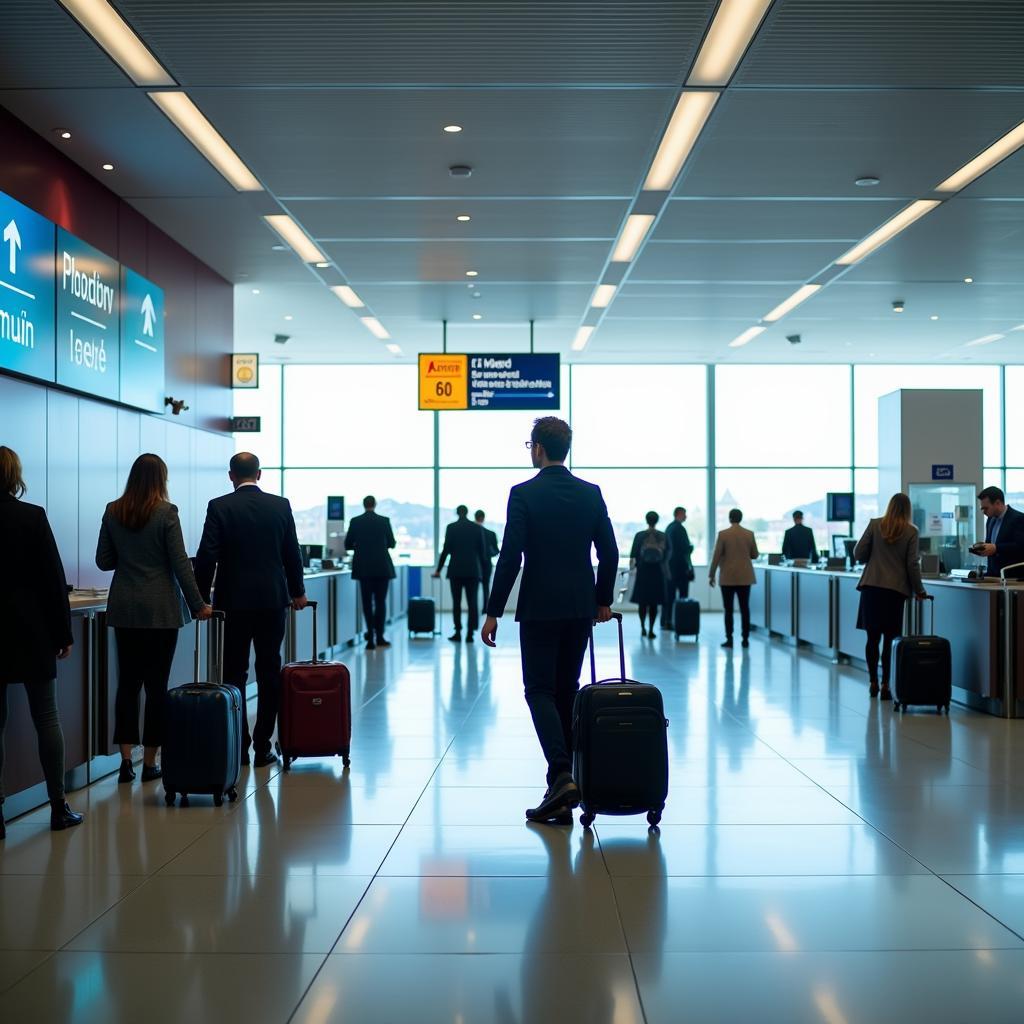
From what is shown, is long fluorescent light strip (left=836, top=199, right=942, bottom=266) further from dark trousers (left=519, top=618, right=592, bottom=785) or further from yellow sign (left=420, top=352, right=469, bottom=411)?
dark trousers (left=519, top=618, right=592, bottom=785)

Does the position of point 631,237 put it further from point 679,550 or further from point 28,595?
point 28,595

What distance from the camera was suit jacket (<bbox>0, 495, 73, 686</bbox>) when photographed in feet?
15.6

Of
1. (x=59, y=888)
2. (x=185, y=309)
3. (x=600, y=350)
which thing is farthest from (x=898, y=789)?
(x=600, y=350)

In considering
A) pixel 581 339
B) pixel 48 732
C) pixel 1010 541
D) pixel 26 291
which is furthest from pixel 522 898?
pixel 581 339

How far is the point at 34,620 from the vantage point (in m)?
4.80

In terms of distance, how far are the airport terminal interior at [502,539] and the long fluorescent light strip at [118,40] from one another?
0.03 m

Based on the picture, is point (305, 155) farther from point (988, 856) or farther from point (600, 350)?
point (600, 350)

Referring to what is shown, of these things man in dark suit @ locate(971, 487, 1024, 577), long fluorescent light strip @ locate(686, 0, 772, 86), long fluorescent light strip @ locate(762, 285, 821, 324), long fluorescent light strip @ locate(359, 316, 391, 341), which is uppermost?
long fluorescent light strip @ locate(686, 0, 772, 86)

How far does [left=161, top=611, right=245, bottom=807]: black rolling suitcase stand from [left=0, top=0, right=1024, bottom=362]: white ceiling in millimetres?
3358

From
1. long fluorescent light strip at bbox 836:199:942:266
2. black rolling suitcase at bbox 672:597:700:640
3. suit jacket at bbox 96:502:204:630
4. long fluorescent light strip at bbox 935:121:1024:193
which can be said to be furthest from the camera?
black rolling suitcase at bbox 672:597:700:640

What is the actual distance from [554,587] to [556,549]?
0.17 metres

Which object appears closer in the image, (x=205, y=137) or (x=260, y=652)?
(x=260, y=652)

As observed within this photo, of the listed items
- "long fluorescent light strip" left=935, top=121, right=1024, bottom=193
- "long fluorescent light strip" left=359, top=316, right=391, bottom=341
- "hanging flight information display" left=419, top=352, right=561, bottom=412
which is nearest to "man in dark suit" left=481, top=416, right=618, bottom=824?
"long fluorescent light strip" left=935, top=121, right=1024, bottom=193

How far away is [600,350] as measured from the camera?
696 inches
